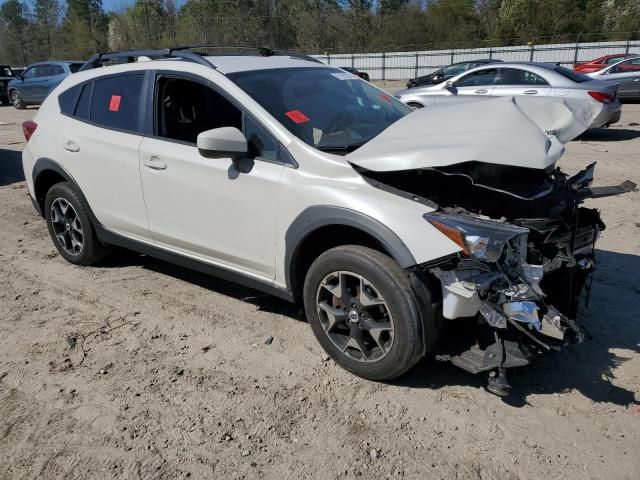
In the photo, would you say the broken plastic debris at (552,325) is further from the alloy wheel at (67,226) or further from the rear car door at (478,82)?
the rear car door at (478,82)

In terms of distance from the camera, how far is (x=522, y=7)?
49125 mm

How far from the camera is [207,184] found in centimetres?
376

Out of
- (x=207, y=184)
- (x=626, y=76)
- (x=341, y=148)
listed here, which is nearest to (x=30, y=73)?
(x=626, y=76)

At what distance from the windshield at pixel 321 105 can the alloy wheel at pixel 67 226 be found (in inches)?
88.3

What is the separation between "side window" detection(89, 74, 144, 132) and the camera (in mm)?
4312

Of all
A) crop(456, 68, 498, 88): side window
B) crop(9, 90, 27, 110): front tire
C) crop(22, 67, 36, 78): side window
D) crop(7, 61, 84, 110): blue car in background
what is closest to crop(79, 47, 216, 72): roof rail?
crop(456, 68, 498, 88): side window

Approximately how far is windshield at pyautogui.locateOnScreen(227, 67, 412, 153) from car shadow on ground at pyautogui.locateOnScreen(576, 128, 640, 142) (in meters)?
8.74

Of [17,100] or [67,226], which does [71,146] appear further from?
[17,100]

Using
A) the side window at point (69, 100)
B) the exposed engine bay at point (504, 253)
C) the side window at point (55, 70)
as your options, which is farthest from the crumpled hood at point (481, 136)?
the side window at point (55, 70)

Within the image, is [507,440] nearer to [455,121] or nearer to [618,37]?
[455,121]

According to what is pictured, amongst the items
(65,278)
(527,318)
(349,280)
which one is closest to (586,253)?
(527,318)

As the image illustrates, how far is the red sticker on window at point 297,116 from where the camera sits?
3.61m

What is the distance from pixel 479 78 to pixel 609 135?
3060 millimetres

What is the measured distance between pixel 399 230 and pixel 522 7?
53449 millimetres
